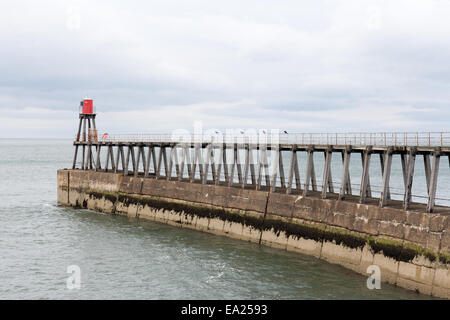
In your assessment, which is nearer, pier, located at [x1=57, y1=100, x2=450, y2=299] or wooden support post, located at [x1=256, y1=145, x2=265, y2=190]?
pier, located at [x1=57, y1=100, x2=450, y2=299]

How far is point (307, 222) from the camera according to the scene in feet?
88.5

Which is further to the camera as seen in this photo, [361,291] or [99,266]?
[99,266]

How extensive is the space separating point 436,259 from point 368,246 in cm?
378

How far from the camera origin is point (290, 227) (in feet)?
90.7

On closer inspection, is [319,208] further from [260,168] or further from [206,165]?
[206,165]

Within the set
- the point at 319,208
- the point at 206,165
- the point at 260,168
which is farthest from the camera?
the point at 206,165

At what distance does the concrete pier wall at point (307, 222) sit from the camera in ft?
67.7

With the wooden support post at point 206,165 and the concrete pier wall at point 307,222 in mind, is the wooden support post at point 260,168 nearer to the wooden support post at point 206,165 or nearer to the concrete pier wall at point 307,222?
the concrete pier wall at point 307,222

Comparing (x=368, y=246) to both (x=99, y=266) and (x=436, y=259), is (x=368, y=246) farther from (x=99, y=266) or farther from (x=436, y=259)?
(x=99, y=266)

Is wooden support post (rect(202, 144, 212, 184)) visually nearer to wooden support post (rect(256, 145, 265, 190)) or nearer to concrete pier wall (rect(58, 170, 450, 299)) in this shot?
concrete pier wall (rect(58, 170, 450, 299))

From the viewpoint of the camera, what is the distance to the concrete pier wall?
2064 centimetres

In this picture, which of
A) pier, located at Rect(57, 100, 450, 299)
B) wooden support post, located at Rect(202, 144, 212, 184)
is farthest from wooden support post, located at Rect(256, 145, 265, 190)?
wooden support post, located at Rect(202, 144, 212, 184)

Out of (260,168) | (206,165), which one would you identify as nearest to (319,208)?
(260,168)
